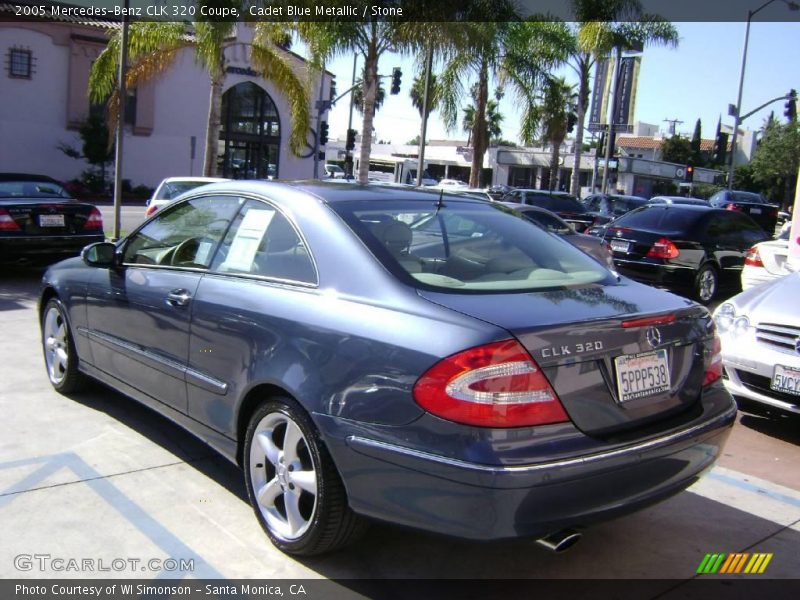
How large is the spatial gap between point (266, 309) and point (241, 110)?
123 ft

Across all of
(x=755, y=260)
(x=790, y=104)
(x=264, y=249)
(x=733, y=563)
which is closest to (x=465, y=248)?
(x=264, y=249)

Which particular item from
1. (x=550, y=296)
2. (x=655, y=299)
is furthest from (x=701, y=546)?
(x=550, y=296)

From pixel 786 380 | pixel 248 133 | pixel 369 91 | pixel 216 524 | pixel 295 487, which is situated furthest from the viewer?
pixel 248 133

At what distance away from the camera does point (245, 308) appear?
3557 millimetres

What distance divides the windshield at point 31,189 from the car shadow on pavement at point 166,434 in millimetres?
5792

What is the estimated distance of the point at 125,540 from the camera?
11.4 feet

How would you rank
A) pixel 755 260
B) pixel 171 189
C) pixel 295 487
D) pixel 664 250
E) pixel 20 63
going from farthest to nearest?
pixel 20 63 < pixel 171 189 < pixel 664 250 < pixel 755 260 < pixel 295 487

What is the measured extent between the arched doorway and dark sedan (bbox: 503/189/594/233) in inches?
918

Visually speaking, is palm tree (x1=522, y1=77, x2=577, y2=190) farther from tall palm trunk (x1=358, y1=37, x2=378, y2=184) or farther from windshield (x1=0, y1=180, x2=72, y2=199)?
windshield (x1=0, y1=180, x2=72, y2=199)

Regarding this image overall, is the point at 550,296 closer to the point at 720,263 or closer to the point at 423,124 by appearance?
the point at 720,263

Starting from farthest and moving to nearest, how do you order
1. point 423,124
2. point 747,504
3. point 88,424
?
point 423,124 → point 88,424 → point 747,504

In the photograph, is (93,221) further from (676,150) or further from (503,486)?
(676,150)

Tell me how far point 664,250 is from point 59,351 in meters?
8.59

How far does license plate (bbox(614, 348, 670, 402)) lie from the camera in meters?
2.99
